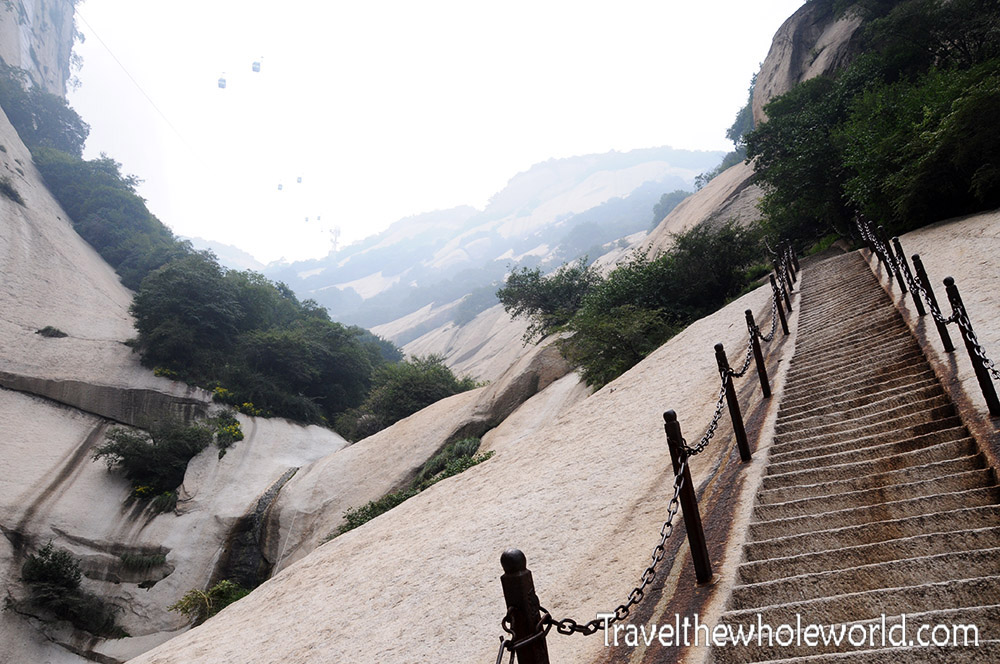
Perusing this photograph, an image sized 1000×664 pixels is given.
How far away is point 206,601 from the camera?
17.0 meters

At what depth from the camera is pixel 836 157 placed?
1989 centimetres

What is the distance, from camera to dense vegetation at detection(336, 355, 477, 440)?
27641 millimetres

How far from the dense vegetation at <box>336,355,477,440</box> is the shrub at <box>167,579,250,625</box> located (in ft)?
37.1

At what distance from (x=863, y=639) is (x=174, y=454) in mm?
24926

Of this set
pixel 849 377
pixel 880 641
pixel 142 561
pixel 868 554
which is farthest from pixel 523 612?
pixel 142 561

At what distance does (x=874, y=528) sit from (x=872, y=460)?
1101 mm

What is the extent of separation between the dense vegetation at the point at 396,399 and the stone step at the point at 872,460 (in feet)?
78.7

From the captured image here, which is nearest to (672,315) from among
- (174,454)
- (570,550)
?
(570,550)

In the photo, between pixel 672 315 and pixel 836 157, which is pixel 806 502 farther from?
pixel 836 157

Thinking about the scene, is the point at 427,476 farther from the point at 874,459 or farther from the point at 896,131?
the point at 896,131

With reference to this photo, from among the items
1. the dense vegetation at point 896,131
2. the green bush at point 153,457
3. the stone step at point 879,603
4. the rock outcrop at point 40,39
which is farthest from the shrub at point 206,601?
the rock outcrop at point 40,39

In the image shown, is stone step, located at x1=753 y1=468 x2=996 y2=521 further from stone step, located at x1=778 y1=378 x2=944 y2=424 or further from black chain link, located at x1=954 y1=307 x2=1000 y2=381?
stone step, located at x1=778 y1=378 x2=944 y2=424

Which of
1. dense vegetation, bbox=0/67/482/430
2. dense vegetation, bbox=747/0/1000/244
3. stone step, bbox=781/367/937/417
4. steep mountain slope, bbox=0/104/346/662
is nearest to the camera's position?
stone step, bbox=781/367/937/417

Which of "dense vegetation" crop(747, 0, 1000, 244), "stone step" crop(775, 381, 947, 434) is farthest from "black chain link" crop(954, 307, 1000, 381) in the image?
"dense vegetation" crop(747, 0, 1000, 244)
